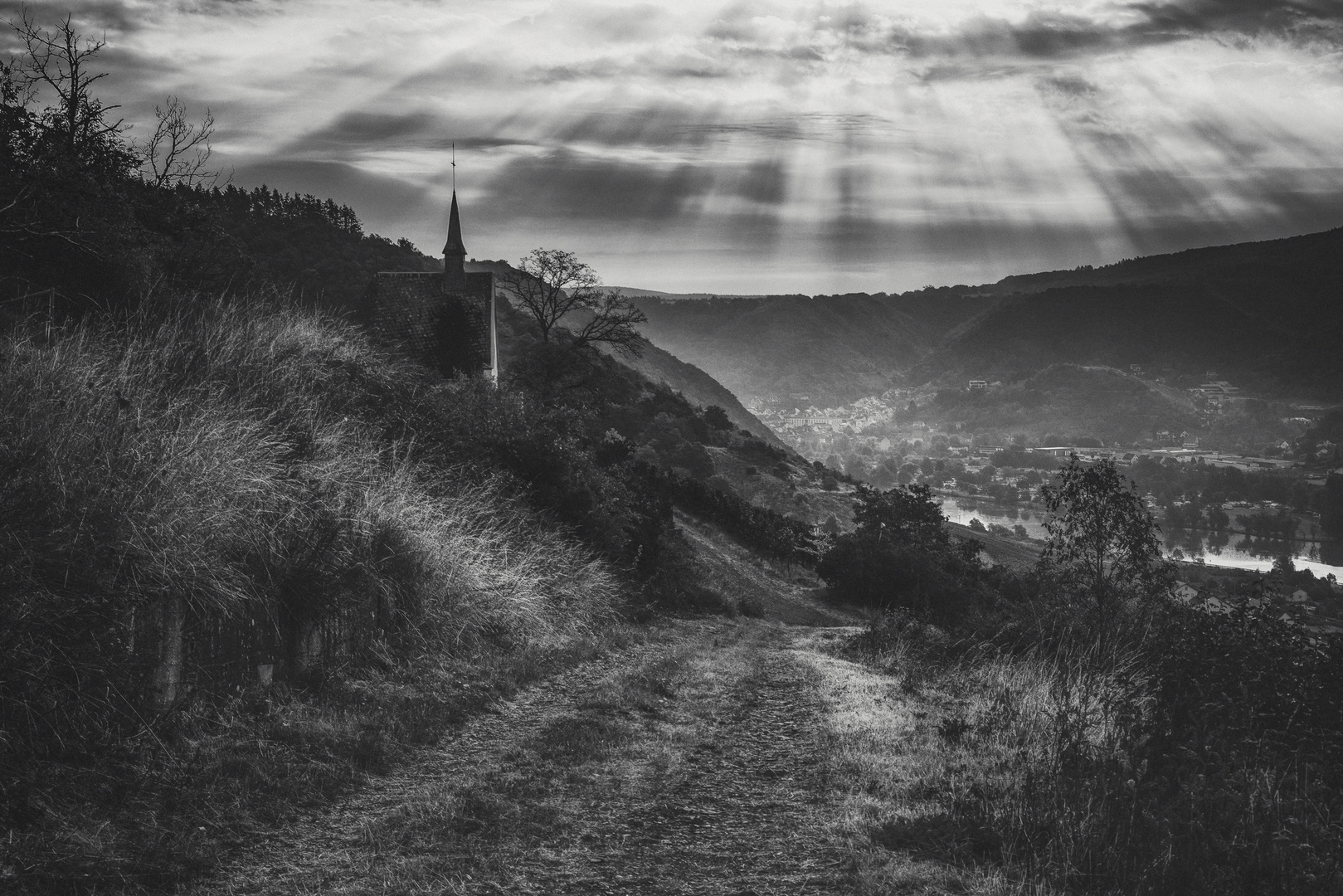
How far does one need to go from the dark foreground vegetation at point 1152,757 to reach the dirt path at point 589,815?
779mm

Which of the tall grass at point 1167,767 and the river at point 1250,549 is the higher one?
the tall grass at point 1167,767

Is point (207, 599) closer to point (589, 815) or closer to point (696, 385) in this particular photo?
point (589, 815)

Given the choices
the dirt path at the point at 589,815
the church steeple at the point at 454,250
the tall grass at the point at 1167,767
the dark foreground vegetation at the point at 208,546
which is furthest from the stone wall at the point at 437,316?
the tall grass at the point at 1167,767

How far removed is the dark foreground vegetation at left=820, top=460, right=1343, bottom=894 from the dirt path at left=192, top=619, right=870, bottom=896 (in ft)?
2.56

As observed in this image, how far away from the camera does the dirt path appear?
397cm

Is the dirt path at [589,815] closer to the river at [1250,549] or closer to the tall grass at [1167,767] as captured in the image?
the tall grass at [1167,767]

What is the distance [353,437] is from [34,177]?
→ 415 cm

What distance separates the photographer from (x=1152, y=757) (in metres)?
5.35

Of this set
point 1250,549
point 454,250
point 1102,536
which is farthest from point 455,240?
point 1250,549

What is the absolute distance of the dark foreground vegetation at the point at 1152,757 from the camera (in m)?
4.09

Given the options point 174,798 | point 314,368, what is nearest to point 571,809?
point 174,798

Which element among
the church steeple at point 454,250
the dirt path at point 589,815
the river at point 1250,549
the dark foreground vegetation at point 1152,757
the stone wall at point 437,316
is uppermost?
the church steeple at point 454,250

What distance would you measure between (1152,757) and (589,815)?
11.6ft

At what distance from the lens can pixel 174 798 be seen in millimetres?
4375
